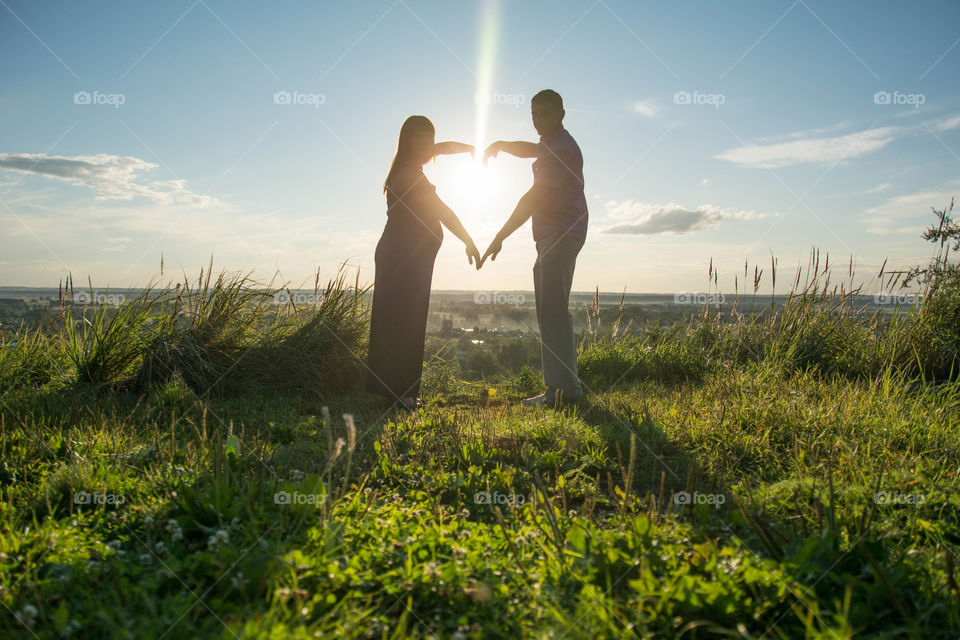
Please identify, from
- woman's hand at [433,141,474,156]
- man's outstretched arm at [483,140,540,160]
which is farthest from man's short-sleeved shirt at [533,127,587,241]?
woman's hand at [433,141,474,156]

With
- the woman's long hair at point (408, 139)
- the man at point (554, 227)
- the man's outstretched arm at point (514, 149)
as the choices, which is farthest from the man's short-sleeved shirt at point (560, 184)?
the woman's long hair at point (408, 139)

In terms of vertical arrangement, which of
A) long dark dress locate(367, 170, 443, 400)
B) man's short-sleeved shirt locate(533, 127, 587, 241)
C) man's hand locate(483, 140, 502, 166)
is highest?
man's hand locate(483, 140, 502, 166)

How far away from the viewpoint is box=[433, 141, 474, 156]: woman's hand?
548 cm

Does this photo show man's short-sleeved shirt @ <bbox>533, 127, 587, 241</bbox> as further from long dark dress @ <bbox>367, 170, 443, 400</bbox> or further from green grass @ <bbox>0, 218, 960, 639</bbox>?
green grass @ <bbox>0, 218, 960, 639</bbox>

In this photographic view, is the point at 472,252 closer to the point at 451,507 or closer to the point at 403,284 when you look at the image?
the point at 403,284

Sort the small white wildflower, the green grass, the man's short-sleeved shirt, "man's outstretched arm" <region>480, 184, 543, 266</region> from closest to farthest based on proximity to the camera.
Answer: the small white wildflower
the green grass
the man's short-sleeved shirt
"man's outstretched arm" <region>480, 184, 543, 266</region>

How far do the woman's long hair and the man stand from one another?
1.04 meters

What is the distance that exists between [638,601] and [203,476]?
2.02m

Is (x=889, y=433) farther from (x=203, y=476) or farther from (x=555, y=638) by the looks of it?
(x=203, y=476)

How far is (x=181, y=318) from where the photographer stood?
5457 millimetres

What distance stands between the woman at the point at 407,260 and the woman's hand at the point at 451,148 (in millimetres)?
10

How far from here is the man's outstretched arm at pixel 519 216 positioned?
16.4 ft

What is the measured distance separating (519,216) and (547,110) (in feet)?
3.25

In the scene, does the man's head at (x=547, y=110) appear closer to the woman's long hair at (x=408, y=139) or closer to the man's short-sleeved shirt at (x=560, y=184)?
the man's short-sleeved shirt at (x=560, y=184)
